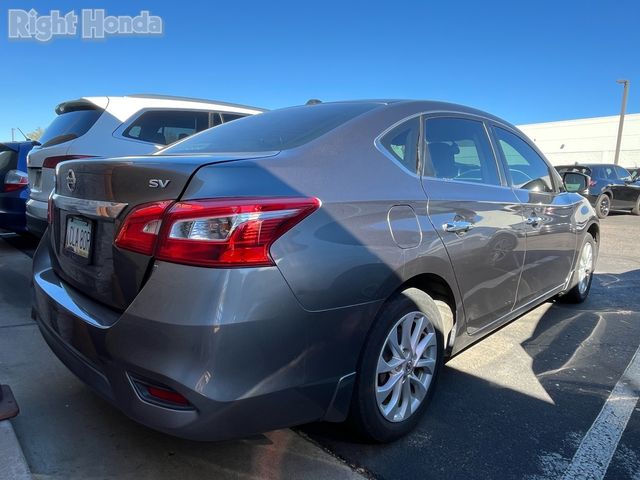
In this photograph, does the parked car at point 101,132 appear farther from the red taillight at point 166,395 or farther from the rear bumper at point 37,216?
the red taillight at point 166,395

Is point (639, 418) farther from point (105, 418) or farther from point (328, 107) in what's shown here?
point (105, 418)

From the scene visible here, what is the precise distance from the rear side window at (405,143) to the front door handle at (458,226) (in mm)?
327

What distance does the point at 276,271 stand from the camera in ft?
5.80

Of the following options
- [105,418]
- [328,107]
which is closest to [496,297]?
[328,107]

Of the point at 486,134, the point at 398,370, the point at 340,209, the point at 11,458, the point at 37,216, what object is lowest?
the point at 11,458

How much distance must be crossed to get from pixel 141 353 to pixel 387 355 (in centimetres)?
113

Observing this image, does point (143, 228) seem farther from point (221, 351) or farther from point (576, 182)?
point (576, 182)

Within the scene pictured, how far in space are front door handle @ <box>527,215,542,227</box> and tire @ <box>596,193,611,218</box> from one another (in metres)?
11.6

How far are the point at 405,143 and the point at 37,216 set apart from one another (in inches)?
167

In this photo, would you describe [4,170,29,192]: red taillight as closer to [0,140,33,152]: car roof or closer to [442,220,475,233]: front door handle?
[0,140,33,152]: car roof

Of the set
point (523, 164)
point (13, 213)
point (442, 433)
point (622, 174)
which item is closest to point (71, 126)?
point (13, 213)

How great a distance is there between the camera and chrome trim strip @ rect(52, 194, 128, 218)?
1971 mm

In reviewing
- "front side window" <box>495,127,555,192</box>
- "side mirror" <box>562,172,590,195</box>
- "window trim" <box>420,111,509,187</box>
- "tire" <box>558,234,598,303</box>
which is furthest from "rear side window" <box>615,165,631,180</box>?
"window trim" <box>420,111,509,187</box>

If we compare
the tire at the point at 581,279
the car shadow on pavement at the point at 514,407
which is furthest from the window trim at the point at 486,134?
the tire at the point at 581,279
